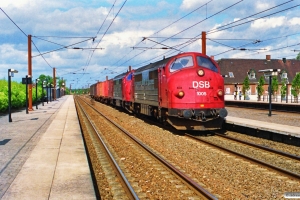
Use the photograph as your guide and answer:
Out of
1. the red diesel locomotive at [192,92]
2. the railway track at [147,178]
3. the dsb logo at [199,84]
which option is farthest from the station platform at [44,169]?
the dsb logo at [199,84]

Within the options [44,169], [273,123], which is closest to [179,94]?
[273,123]

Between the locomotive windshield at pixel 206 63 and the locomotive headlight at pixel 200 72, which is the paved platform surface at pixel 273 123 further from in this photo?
the locomotive headlight at pixel 200 72

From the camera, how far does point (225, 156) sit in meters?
11.6

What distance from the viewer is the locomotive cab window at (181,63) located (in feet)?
54.1

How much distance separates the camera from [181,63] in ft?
54.6

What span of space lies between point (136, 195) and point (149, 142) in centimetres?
770

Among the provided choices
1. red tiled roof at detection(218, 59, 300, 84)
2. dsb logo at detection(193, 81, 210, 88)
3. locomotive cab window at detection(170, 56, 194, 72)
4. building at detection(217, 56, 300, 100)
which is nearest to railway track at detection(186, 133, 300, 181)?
dsb logo at detection(193, 81, 210, 88)

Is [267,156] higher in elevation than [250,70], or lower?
lower

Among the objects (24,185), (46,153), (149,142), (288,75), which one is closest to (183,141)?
(149,142)

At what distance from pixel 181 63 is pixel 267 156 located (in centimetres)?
641

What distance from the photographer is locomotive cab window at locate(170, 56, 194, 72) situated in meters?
16.5

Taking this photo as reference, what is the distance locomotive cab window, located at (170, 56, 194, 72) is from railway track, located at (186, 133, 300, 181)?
134 inches

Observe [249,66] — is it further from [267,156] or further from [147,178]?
[147,178]

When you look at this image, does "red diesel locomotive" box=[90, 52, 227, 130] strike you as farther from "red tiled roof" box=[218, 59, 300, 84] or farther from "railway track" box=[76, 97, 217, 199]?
"red tiled roof" box=[218, 59, 300, 84]
